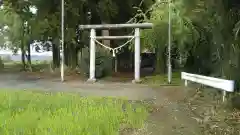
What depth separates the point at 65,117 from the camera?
8617 mm

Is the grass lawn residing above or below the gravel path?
above

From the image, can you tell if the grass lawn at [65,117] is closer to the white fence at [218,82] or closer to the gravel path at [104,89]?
the white fence at [218,82]

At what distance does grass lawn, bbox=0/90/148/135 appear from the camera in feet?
24.3

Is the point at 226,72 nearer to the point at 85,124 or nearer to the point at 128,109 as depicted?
the point at 128,109

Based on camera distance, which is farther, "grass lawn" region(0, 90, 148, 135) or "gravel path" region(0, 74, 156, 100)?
"gravel path" region(0, 74, 156, 100)

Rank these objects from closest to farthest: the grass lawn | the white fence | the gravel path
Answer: the grass lawn < the white fence < the gravel path

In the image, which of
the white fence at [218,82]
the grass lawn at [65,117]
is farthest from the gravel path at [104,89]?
the grass lawn at [65,117]

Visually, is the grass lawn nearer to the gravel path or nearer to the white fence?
the white fence

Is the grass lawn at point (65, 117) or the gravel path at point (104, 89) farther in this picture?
the gravel path at point (104, 89)

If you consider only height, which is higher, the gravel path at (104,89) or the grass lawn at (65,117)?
the grass lawn at (65,117)

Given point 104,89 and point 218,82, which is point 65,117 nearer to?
point 218,82

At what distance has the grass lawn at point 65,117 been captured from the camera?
7.39 metres

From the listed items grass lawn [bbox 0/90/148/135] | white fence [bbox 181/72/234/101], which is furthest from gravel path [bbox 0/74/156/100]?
grass lawn [bbox 0/90/148/135]

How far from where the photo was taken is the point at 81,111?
9516 mm
